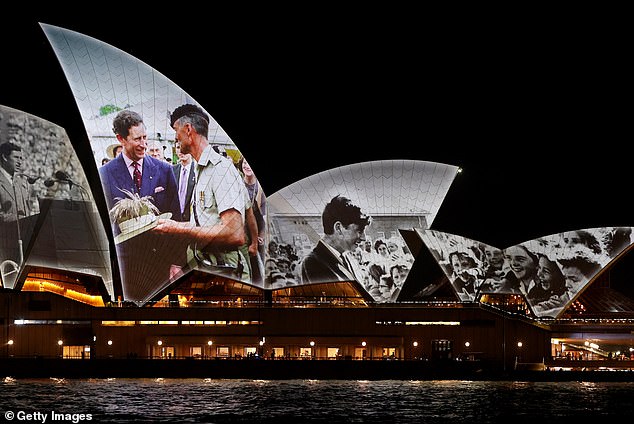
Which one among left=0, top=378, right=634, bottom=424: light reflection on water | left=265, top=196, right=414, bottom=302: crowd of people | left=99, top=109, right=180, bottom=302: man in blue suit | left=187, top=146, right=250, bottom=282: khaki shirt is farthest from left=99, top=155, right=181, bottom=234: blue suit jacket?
left=0, top=378, right=634, bottom=424: light reflection on water

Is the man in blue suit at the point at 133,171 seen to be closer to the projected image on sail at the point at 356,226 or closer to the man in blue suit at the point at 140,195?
the man in blue suit at the point at 140,195

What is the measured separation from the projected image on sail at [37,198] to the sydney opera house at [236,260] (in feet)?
0.22

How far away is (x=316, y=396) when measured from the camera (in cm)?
4422

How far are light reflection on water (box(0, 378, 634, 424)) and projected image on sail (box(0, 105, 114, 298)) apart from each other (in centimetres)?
782

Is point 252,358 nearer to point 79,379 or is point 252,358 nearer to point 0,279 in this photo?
point 79,379

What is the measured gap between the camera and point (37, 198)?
2218 inches

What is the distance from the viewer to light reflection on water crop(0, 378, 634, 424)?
38.2m

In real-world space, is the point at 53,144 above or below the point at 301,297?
above

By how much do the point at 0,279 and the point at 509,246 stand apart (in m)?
25.0

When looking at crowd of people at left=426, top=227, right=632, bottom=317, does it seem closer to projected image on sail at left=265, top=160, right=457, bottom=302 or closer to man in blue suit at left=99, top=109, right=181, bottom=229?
projected image on sail at left=265, top=160, right=457, bottom=302

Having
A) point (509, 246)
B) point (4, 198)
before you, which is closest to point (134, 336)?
point (4, 198)

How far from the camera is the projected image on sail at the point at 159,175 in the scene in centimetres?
5541

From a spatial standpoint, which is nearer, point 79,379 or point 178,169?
point 79,379

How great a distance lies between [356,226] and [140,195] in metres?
10.8
